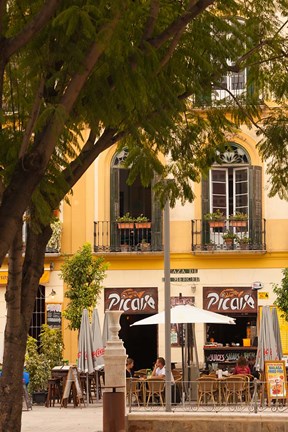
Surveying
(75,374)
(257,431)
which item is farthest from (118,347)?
(75,374)

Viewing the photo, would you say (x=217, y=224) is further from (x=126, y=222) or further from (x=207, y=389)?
(x=207, y=389)

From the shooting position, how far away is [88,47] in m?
10.5

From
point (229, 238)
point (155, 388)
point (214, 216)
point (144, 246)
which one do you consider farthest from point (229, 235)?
point (155, 388)

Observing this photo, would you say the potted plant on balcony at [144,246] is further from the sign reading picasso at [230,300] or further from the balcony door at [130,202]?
the sign reading picasso at [230,300]

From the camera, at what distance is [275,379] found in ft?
80.0

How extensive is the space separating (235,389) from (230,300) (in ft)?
38.9

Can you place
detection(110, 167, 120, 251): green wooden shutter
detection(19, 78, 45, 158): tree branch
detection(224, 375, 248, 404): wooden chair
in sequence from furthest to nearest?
detection(110, 167, 120, 251): green wooden shutter < detection(224, 375, 248, 404): wooden chair < detection(19, 78, 45, 158): tree branch

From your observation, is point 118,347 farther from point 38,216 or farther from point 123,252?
point 123,252

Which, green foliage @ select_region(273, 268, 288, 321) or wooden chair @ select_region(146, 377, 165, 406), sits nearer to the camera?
wooden chair @ select_region(146, 377, 165, 406)

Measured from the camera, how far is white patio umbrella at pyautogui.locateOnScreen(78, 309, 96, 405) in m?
27.9

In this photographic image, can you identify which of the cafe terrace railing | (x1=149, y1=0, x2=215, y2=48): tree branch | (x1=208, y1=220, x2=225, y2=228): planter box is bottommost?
the cafe terrace railing

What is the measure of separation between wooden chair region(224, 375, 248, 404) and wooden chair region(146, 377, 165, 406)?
131 cm

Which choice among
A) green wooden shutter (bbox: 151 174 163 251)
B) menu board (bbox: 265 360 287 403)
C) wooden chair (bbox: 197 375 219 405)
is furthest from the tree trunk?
green wooden shutter (bbox: 151 174 163 251)

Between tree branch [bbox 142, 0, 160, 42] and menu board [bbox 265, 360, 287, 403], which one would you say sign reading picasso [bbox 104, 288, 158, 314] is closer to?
menu board [bbox 265, 360, 287, 403]
